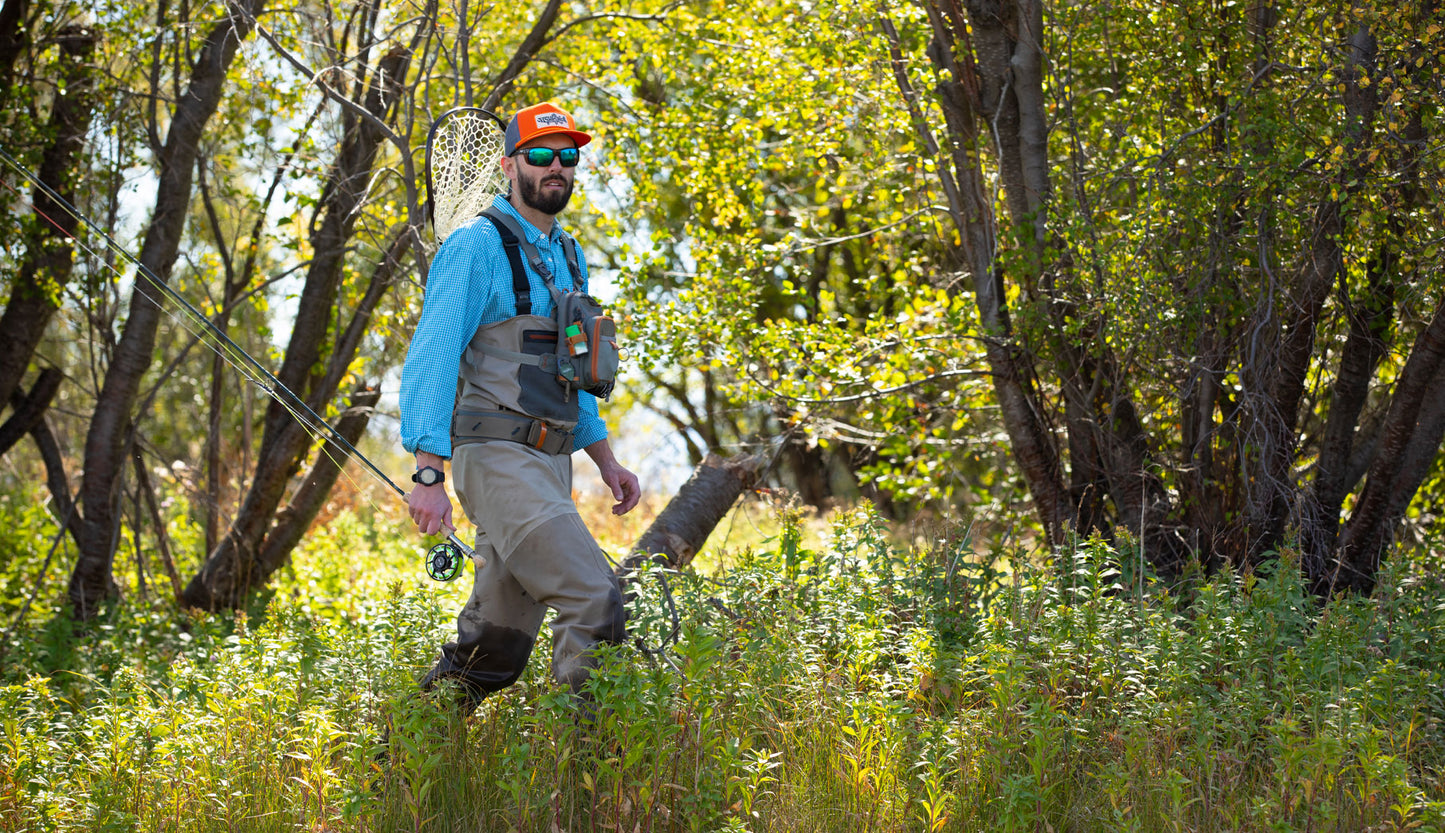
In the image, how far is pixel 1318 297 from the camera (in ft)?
19.6

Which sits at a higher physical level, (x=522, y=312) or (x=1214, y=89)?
(x=1214, y=89)

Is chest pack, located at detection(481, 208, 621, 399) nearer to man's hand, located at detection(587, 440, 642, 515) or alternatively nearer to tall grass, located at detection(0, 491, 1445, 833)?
man's hand, located at detection(587, 440, 642, 515)

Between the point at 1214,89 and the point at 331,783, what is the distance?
5258 millimetres

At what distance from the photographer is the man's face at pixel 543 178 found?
4070 mm

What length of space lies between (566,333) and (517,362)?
18 centimetres

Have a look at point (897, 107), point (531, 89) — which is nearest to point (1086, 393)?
point (897, 107)

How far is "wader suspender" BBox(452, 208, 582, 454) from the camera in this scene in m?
3.90

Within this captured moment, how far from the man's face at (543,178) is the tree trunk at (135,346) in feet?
14.1

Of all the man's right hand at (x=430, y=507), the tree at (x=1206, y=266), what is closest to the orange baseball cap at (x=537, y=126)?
the man's right hand at (x=430, y=507)

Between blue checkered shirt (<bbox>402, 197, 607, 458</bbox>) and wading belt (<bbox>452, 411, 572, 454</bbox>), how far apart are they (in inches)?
4.2

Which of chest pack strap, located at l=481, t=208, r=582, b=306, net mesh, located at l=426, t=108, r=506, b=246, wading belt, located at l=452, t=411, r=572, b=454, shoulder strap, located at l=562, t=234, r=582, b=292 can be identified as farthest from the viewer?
net mesh, located at l=426, t=108, r=506, b=246

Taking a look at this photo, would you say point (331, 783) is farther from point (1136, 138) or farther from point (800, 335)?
point (1136, 138)

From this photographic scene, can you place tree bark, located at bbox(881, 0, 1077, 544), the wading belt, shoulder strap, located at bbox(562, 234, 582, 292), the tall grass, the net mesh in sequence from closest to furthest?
the tall grass
the wading belt
shoulder strap, located at bbox(562, 234, 582, 292)
the net mesh
tree bark, located at bbox(881, 0, 1077, 544)

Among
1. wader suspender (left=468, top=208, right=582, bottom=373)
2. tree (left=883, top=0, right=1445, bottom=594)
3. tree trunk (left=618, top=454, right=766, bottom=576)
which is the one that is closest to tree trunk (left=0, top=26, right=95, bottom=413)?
tree trunk (left=618, top=454, right=766, bottom=576)
